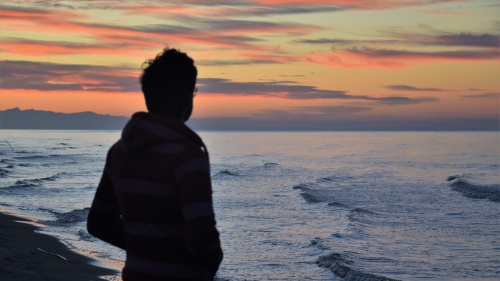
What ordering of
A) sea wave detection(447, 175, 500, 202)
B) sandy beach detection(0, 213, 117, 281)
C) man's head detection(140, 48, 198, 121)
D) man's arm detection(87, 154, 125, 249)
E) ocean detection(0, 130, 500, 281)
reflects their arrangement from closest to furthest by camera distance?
1. man's head detection(140, 48, 198, 121)
2. man's arm detection(87, 154, 125, 249)
3. sandy beach detection(0, 213, 117, 281)
4. ocean detection(0, 130, 500, 281)
5. sea wave detection(447, 175, 500, 202)

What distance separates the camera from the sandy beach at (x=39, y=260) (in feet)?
28.4

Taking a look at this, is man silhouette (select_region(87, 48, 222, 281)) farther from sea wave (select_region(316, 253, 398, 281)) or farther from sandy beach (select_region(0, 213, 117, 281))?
sea wave (select_region(316, 253, 398, 281))

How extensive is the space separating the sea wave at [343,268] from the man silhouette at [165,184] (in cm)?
863

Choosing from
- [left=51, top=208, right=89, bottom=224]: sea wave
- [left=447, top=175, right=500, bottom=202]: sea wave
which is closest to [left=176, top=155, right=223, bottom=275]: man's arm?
[left=51, top=208, right=89, bottom=224]: sea wave

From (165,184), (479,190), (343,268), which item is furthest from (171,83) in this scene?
(479,190)

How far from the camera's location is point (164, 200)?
2.21 m

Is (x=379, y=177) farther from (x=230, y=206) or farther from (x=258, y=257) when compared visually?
(x=258, y=257)

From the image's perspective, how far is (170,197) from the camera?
2.20 m

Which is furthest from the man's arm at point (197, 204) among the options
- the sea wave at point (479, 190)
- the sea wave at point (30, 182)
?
the sea wave at point (30, 182)

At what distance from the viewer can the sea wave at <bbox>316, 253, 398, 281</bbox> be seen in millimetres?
10609

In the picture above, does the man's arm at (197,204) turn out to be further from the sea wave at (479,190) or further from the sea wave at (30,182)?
the sea wave at (30,182)

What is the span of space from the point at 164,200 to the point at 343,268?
9369 mm

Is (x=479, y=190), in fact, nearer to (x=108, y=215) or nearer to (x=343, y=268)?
(x=343, y=268)

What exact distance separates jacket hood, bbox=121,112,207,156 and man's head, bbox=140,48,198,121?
0.08 m
